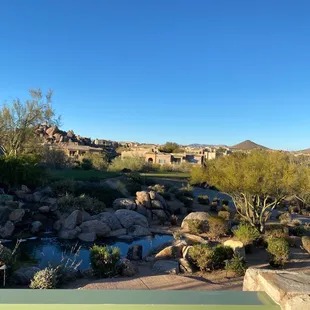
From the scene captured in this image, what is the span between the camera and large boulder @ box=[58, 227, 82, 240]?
1449 centimetres

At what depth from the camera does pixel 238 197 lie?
1575 centimetres

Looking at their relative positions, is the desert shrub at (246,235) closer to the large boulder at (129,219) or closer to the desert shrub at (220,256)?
the desert shrub at (220,256)

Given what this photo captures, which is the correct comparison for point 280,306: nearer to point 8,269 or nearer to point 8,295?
point 8,295

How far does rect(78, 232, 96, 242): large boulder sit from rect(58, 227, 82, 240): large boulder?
0.79 feet

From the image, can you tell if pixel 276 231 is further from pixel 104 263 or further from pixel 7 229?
pixel 7 229

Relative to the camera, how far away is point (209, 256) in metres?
9.64

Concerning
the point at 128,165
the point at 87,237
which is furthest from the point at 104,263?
the point at 128,165

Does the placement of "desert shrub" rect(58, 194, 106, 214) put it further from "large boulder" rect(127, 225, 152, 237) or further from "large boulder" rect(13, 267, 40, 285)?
"large boulder" rect(13, 267, 40, 285)

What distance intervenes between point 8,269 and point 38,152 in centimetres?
2052

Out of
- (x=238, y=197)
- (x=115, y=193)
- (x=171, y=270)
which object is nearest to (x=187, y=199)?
(x=115, y=193)

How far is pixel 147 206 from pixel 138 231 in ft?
14.1

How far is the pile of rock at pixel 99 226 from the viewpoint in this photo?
48.3 feet

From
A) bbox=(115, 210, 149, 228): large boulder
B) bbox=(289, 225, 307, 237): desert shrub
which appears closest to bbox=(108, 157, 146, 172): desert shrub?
bbox=(115, 210, 149, 228): large boulder

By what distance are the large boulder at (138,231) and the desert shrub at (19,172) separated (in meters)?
8.25
